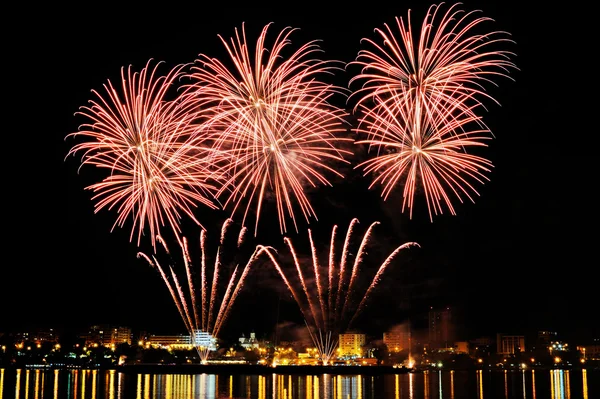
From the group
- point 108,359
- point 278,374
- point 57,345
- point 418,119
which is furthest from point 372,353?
point 418,119

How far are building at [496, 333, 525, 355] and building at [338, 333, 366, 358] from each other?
149ft

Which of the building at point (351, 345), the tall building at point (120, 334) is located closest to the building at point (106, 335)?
the tall building at point (120, 334)

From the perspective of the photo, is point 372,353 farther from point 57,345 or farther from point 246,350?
point 57,345

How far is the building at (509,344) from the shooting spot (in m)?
159

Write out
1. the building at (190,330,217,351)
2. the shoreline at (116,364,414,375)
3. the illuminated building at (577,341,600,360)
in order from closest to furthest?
the building at (190,330,217,351)
the shoreline at (116,364,414,375)
the illuminated building at (577,341,600,360)

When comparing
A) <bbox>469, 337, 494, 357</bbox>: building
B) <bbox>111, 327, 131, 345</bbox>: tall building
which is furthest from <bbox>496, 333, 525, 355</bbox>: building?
<bbox>111, 327, 131, 345</bbox>: tall building

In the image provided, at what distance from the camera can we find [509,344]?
529ft

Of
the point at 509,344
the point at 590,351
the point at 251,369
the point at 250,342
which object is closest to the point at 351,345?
the point at 250,342

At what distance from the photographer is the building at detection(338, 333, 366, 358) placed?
11550 centimetres

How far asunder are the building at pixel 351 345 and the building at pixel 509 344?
45460 mm

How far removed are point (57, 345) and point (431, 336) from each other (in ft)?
223

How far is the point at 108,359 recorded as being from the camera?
123688 millimetres

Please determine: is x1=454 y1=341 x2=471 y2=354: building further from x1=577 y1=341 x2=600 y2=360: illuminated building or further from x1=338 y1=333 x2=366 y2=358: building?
x1=577 y1=341 x2=600 y2=360: illuminated building

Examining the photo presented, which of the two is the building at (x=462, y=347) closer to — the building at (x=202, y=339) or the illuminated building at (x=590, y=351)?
the illuminated building at (x=590, y=351)
